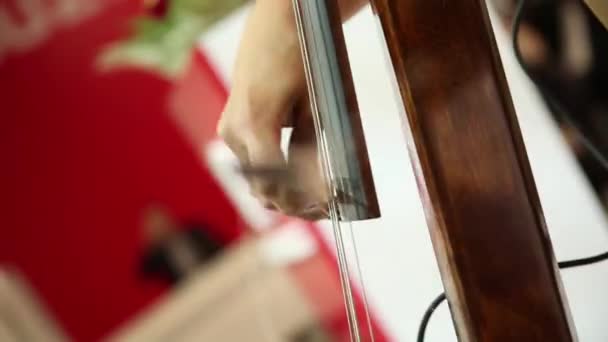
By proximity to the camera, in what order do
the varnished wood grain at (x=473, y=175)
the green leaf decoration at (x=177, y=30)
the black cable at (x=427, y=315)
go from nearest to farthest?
the varnished wood grain at (x=473, y=175) → the black cable at (x=427, y=315) → the green leaf decoration at (x=177, y=30)

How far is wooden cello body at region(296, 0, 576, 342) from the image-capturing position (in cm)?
26

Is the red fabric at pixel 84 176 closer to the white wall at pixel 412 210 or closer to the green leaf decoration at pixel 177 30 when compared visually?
the green leaf decoration at pixel 177 30

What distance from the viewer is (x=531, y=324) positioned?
10.2 inches

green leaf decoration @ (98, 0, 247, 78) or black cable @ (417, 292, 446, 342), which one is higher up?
green leaf decoration @ (98, 0, 247, 78)

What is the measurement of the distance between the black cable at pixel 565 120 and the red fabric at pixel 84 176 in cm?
72

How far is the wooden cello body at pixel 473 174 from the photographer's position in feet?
0.84

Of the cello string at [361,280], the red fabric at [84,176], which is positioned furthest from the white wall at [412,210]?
the red fabric at [84,176]

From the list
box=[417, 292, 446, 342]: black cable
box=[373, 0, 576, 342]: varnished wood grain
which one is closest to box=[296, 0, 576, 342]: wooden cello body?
box=[373, 0, 576, 342]: varnished wood grain

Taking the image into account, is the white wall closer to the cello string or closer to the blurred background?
the cello string

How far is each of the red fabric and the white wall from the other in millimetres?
638

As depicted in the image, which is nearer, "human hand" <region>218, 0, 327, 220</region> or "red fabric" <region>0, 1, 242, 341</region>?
"human hand" <region>218, 0, 327, 220</region>

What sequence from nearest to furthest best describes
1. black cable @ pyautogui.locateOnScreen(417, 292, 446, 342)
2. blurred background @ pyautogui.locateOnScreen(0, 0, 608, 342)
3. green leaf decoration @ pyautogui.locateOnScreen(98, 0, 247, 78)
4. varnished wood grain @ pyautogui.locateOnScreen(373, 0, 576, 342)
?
varnished wood grain @ pyautogui.locateOnScreen(373, 0, 576, 342)
black cable @ pyautogui.locateOnScreen(417, 292, 446, 342)
green leaf decoration @ pyautogui.locateOnScreen(98, 0, 247, 78)
blurred background @ pyautogui.locateOnScreen(0, 0, 608, 342)

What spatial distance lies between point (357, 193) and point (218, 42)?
27cm

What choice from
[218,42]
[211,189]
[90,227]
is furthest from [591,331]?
[90,227]
